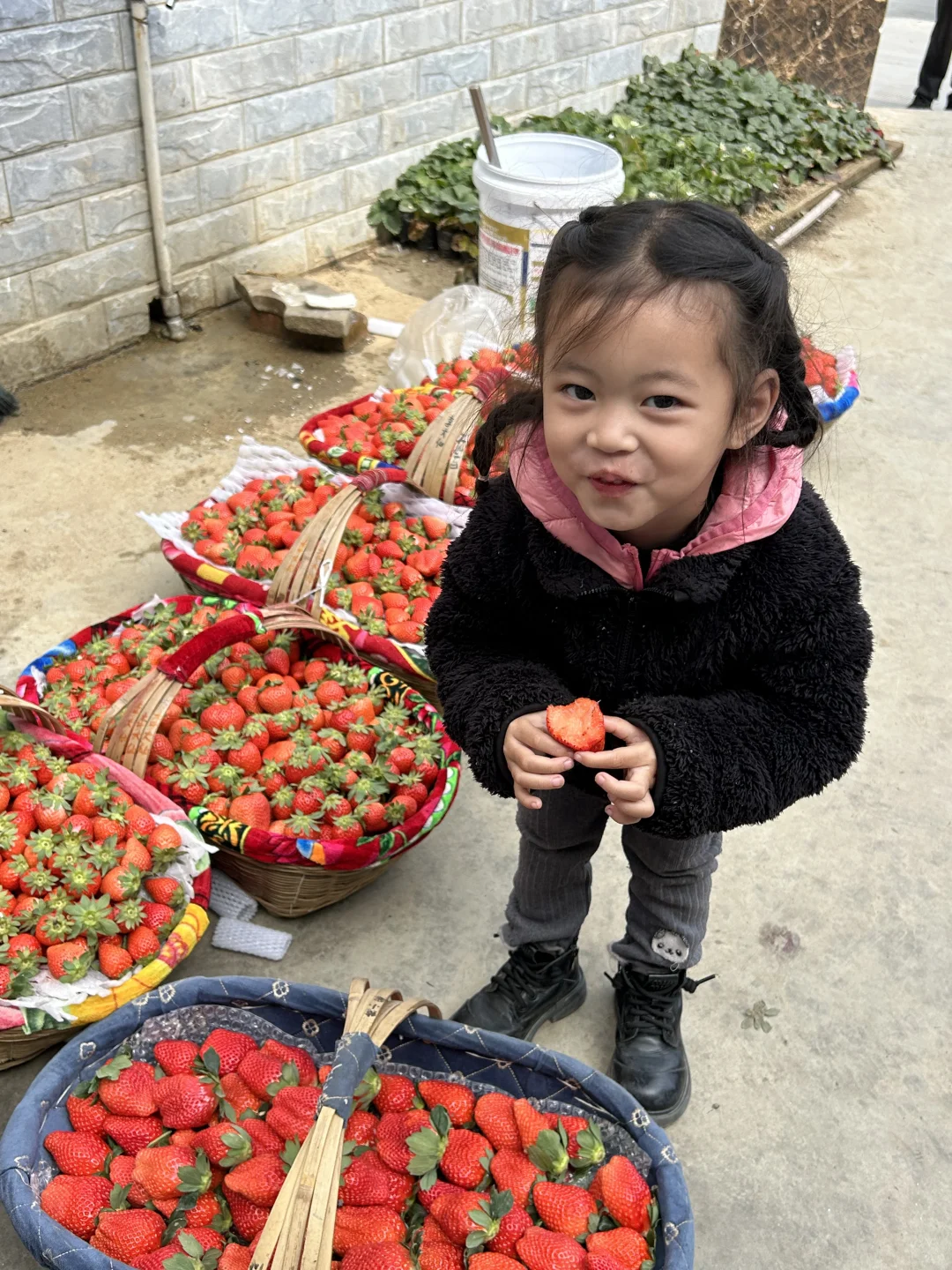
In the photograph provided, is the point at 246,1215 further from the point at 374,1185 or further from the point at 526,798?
the point at 526,798

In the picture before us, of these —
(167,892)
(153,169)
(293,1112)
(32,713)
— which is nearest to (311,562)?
(32,713)

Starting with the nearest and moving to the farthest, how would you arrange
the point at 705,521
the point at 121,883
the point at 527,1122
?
the point at 705,521 → the point at 527,1122 → the point at 121,883

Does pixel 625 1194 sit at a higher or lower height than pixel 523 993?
higher

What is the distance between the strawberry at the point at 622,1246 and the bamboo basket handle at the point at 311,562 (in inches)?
54.6

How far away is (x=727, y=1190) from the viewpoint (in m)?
1.86

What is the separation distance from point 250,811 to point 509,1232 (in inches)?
34.4

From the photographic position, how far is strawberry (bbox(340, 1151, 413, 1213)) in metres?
1.63

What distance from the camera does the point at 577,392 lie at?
1.32 m

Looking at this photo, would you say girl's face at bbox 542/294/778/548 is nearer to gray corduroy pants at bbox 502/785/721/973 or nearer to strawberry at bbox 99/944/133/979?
gray corduroy pants at bbox 502/785/721/973

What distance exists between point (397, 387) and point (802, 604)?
8.43 ft

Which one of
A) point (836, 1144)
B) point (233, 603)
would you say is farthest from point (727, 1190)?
point (233, 603)

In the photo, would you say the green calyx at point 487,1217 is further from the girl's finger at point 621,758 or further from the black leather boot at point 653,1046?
the girl's finger at point 621,758

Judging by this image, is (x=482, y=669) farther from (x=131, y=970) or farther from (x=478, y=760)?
(x=131, y=970)

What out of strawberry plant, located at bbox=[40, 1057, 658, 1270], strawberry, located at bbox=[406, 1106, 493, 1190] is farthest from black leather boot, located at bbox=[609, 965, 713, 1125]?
strawberry, located at bbox=[406, 1106, 493, 1190]
